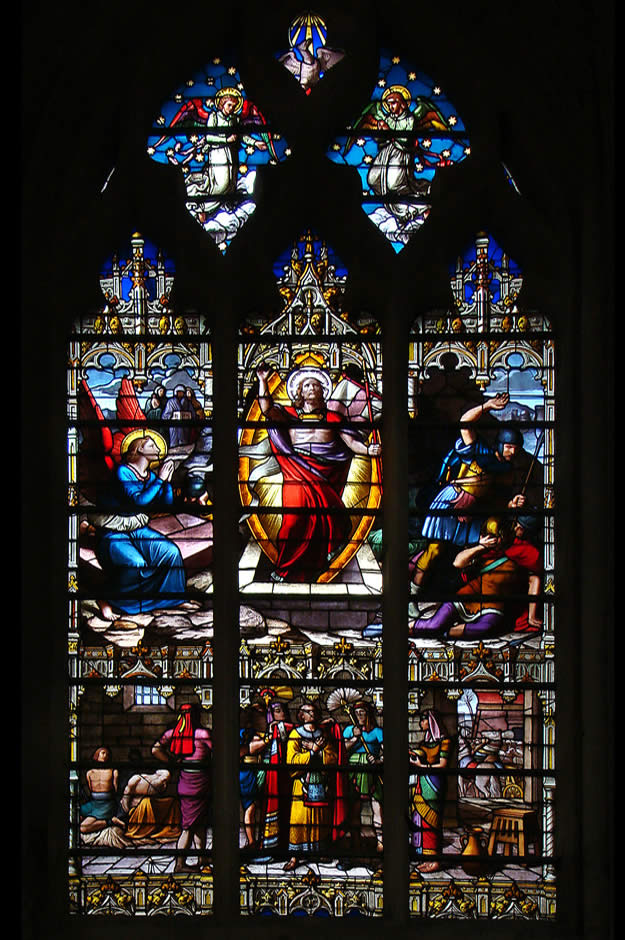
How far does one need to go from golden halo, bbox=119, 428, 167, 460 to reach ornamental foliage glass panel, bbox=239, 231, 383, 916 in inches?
12.9

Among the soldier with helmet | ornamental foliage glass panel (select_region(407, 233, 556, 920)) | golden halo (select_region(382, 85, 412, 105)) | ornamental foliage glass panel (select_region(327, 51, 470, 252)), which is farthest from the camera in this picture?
golden halo (select_region(382, 85, 412, 105))

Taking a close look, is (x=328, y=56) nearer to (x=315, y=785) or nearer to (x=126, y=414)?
(x=126, y=414)

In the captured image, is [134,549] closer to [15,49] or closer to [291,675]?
[291,675]

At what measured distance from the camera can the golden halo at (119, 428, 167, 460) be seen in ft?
16.2

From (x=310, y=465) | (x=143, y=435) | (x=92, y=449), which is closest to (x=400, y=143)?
(x=310, y=465)

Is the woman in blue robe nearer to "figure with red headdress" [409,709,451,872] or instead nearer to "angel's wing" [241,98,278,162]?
"figure with red headdress" [409,709,451,872]

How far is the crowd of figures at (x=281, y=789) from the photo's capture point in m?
4.75

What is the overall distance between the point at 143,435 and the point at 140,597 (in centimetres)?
67

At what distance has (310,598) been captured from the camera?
4820 mm

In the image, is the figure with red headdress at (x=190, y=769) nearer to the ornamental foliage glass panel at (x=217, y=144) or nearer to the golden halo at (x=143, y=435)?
the golden halo at (x=143, y=435)

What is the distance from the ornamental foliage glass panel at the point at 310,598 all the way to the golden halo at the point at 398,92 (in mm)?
715

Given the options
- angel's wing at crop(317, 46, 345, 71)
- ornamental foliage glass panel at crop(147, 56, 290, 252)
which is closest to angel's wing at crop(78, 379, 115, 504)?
ornamental foliage glass panel at crop(147, 56, 290, 252)

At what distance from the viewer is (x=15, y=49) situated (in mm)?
3445

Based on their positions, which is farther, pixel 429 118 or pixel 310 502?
pixel 429 118
